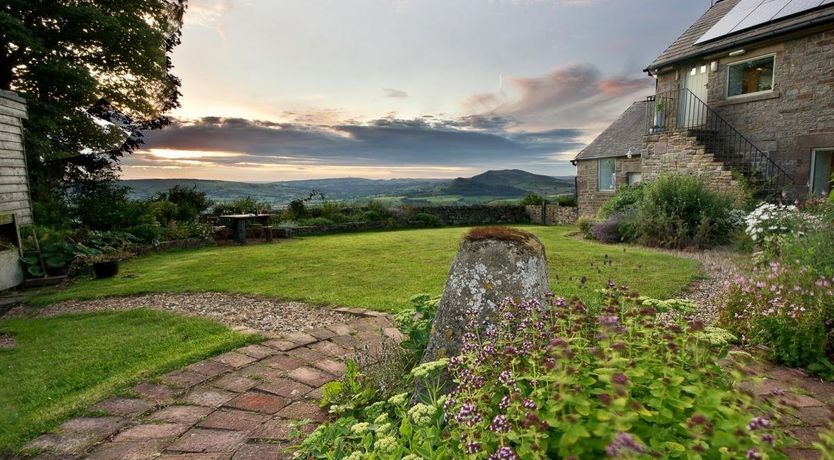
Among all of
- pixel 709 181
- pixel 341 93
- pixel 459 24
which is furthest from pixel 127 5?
pixel 709 181

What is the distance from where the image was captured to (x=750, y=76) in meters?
12.2

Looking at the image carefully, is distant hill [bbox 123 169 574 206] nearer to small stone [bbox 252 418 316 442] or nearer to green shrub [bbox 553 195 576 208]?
green shrub [bbox 553 195 576 208]

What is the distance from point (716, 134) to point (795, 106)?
2.13m

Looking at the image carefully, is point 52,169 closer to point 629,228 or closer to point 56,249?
point 56,249

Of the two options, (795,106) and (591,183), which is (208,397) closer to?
(795,106)

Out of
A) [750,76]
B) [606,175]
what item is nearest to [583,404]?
[750,76]

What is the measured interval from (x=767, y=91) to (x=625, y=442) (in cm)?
1508

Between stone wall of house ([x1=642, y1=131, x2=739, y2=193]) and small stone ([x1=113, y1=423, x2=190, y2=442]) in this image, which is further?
stone wall of house ([x1=642, y1=131, x2=739, y2=193])

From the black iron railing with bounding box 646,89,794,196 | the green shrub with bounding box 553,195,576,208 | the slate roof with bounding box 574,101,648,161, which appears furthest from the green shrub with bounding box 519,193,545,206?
the black iron railing with bounding box 646,89,794,196

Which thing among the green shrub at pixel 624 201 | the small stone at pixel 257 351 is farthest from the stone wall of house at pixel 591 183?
the small stone at pixel 257 351

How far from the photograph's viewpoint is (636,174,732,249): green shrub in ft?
33.2

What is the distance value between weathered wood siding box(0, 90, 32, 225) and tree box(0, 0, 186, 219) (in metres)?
1.90

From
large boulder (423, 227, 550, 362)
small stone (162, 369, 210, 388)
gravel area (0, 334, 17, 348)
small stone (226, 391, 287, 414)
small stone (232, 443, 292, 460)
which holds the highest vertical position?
large boulder (423, 227, 550, 362)

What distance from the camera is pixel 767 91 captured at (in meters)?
11.6
